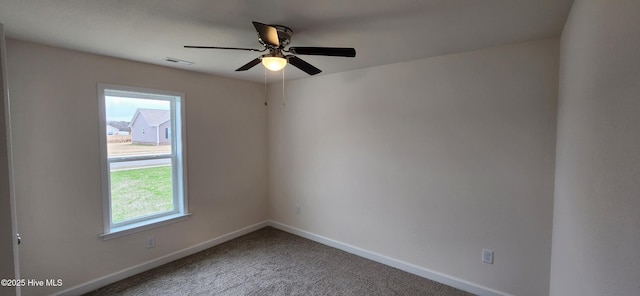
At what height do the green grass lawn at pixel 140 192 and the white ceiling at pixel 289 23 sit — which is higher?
the white ceiling at pixel 289 23

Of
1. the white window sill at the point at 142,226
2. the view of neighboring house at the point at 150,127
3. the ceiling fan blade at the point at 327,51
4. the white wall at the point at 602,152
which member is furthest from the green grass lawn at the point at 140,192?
the white wall at the point at 602,152

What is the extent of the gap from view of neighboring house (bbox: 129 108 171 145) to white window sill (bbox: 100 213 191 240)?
36.6 inches

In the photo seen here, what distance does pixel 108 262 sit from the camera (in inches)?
113

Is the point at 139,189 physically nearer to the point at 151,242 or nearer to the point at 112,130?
the point at 151,242

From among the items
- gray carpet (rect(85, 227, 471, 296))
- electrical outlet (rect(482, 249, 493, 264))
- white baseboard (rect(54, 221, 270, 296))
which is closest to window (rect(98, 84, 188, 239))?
white baseboard (rect(54, 221, 270, 296))

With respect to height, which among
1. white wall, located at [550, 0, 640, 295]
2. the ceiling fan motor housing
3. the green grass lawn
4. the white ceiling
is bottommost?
the green grass lawn

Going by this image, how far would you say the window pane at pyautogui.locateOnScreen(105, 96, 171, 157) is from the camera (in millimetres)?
2936

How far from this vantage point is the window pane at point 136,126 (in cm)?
294

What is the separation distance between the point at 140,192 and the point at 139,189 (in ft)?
0.14

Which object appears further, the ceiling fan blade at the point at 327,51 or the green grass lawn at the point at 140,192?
the green grass lawn at the point at 140,192

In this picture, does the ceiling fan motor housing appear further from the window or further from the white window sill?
the white window sill

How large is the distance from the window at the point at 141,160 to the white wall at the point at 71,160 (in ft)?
0.27

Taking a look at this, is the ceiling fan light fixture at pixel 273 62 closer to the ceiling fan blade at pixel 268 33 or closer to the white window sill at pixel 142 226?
the ceiling fan blade at pixel 268 33

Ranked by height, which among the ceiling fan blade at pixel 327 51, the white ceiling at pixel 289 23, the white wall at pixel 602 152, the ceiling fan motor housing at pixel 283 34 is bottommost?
the white wall at pixel 602 152
